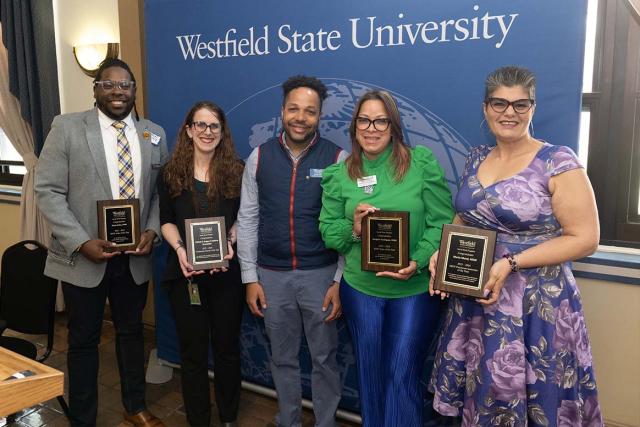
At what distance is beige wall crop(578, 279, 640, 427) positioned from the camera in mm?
2465

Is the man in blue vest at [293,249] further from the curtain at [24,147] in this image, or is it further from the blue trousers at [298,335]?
the curtain at [24,147]

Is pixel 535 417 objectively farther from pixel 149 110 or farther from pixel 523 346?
pixel 149 110

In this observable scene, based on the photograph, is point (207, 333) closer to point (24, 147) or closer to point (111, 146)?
point (111, 146)

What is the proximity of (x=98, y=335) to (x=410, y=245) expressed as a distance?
1547 millimetres

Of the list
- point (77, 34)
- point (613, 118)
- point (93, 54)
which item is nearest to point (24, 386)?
point (613, 118)

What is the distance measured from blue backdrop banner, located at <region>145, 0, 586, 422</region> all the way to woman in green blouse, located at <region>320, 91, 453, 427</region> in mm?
375

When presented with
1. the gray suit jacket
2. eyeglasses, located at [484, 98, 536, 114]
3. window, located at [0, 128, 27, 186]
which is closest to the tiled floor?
the gray suit jacket

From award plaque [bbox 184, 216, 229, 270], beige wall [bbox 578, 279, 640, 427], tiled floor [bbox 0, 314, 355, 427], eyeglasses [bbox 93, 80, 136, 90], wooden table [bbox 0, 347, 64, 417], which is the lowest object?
tiled floor [bbox 0, 314, 355, 427]

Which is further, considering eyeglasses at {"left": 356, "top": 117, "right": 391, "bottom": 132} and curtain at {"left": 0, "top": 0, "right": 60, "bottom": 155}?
curtain at {"left": 0, "top": 0, "right": 60, "bottom": 155}

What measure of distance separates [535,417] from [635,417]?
1.02 m

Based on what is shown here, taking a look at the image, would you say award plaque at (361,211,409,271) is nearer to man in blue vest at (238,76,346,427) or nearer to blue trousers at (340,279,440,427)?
blue trousers at (340,279,440,427)

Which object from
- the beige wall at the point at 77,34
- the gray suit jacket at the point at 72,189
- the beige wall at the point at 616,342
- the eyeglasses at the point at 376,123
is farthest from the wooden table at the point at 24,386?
the beige wall at the point at 77,34

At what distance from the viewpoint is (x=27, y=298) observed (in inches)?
109

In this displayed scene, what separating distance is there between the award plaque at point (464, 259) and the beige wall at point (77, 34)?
3.05m
